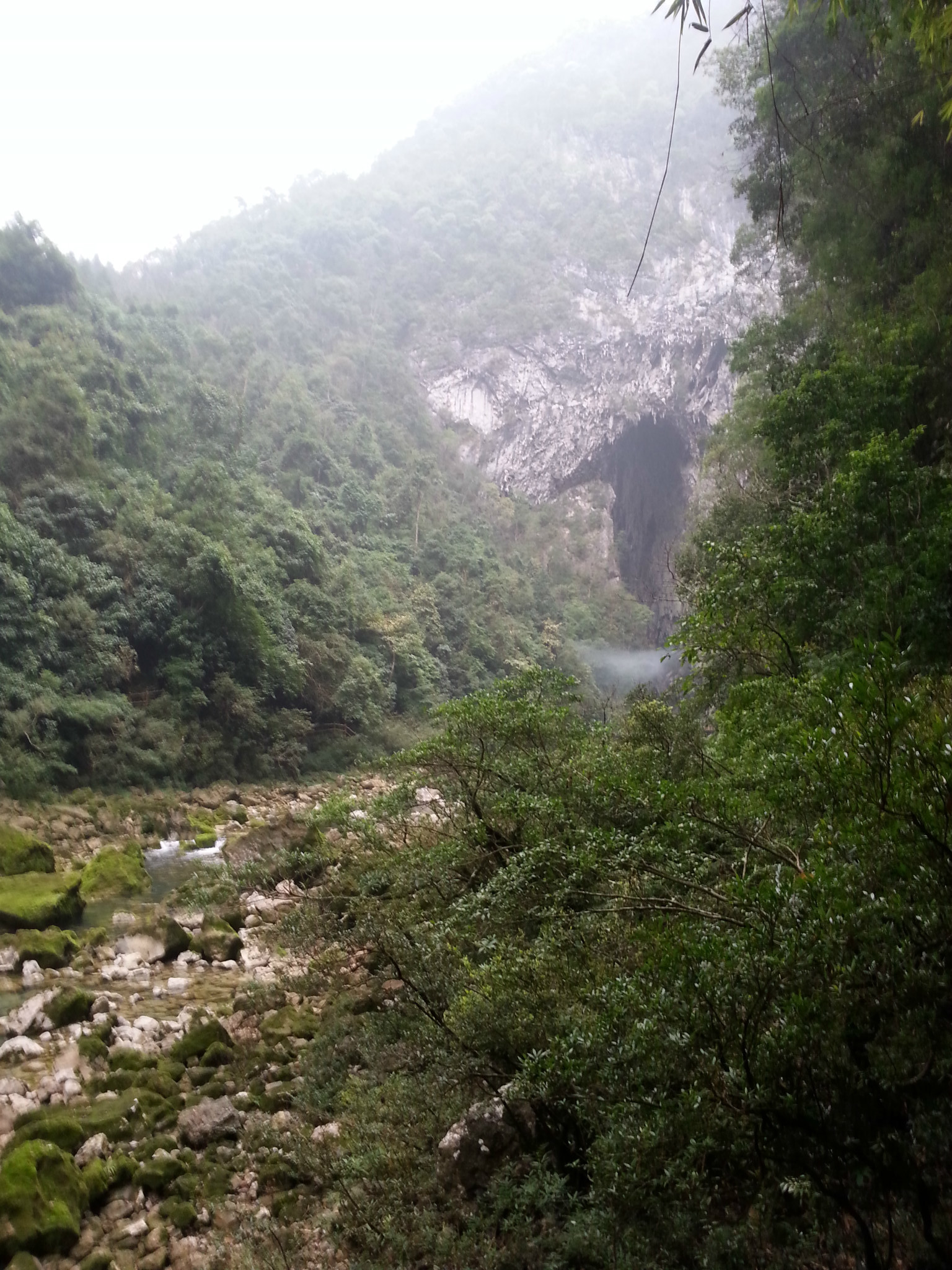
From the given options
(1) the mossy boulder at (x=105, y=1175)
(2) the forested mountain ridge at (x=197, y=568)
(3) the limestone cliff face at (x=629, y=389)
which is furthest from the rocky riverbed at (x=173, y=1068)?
(3) the limestone cliff face at (x=629, y=389)

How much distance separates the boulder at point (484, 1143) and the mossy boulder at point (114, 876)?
8824mm

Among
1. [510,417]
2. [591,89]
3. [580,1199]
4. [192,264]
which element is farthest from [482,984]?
[591,89]

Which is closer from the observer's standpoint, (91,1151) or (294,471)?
(91,1151)

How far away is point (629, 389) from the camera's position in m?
51.2

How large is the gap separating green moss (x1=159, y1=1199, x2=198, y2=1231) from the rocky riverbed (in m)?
0.01

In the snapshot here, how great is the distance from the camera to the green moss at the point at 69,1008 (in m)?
6.98

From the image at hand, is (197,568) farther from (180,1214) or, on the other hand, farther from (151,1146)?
(180,1214)

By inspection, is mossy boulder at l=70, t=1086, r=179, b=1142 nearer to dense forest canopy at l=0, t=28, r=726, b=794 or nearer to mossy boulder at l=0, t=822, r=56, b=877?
mossy boulder at l=0, t=822, r=56, b=877

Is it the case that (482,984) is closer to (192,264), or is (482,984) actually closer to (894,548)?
(894,548)

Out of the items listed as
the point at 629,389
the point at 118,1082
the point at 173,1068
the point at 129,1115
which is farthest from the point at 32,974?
the point at 629,389

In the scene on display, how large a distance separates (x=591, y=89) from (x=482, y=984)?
88.3 m

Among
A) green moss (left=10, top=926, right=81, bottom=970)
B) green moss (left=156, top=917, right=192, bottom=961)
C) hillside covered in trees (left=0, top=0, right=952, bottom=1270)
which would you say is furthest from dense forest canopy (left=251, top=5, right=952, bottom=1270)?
green moss (left=10, top=926, right=81, bottom=970)

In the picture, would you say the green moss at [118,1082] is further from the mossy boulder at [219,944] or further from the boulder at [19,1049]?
the mossy boulder at [219,944]

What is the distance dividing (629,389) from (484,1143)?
5241cm
